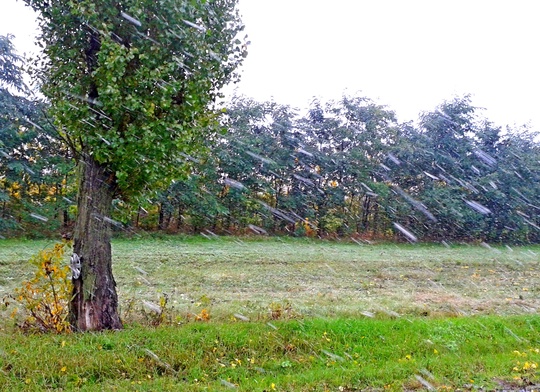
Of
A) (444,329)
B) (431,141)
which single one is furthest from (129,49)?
(431,141)

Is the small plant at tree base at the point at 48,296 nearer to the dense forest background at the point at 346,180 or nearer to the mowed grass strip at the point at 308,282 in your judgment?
the mowed grass strip at the point at 308,282

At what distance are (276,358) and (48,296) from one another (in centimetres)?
298

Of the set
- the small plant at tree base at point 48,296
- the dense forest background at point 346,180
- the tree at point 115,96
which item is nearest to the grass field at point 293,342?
the small plant at tree base at point 48,296

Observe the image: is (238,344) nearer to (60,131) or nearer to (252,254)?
(60,131)

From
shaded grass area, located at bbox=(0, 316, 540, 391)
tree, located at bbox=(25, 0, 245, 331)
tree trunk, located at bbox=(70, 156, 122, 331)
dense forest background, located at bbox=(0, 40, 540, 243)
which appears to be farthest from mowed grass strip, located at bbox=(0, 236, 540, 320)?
dense forest background, located at bbox=(0, 40, 540, 243)

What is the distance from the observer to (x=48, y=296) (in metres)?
5.93

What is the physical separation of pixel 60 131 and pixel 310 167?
75.7 ft

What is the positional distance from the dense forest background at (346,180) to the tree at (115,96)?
663 inches

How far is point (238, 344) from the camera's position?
5.76 metres

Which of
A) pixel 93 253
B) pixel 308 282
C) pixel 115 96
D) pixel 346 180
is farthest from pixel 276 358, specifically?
pixel 346 180

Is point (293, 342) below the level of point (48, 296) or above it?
below

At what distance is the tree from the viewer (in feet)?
17.8

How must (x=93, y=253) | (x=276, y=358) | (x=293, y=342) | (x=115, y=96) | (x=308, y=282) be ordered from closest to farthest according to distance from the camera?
(x=115, y=96) → (x=276, y=358) → (x=93, y=253) → (x=293, y=342) → (x=308, y=282)

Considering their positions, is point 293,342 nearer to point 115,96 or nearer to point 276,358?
point 276,358
